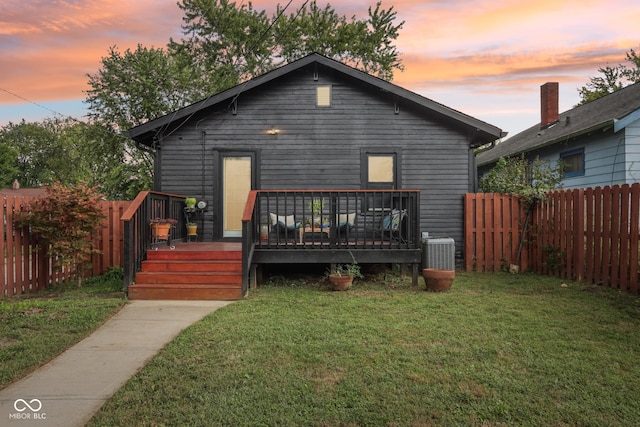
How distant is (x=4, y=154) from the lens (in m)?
43.1

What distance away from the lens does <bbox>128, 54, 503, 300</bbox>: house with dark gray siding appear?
9.71m

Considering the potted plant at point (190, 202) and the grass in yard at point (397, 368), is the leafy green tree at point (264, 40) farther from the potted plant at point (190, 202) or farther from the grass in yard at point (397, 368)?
the grass in yard at point (397, 368)

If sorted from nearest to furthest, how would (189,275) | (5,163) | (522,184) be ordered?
(189,275)
(522,184)
(5,163)

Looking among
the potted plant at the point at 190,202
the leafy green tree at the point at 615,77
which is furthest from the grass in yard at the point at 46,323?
the leafy green tree at the point at 615,77

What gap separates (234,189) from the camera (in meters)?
9.79

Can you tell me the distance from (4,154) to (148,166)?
35388 millimetres

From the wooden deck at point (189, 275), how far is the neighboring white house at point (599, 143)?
329 inches

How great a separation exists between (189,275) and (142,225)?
1.28 meters

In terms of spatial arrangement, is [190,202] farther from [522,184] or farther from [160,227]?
[522,184]

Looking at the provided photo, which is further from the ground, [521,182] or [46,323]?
[521,182]

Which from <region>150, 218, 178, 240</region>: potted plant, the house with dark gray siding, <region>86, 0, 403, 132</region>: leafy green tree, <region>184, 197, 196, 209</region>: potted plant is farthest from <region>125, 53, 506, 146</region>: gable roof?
<region>86, 0, 403, 132</region>: leafy green tree

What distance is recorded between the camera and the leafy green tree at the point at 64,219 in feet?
22.6
